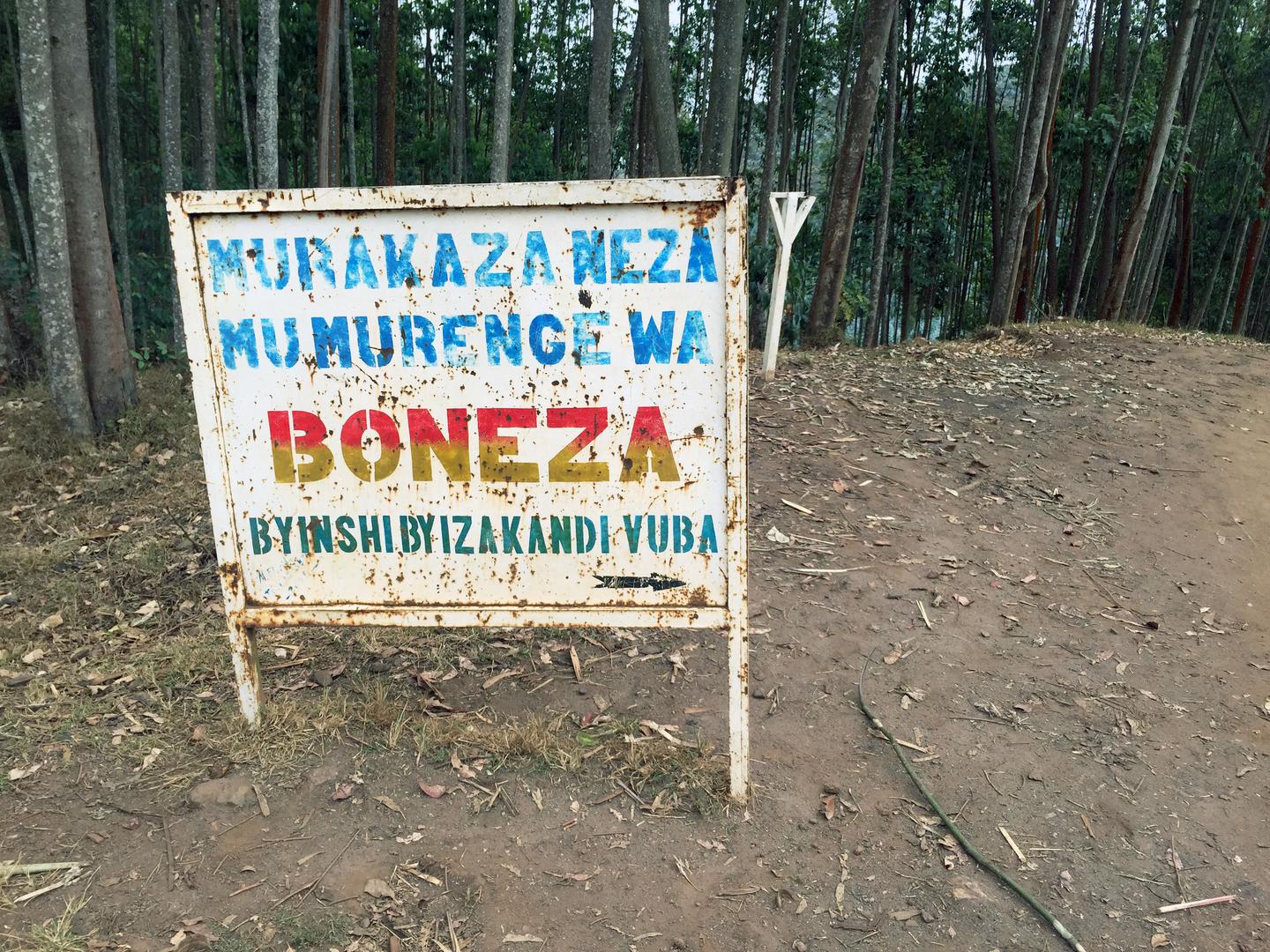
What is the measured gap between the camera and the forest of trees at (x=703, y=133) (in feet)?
24.6

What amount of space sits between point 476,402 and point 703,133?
57.4 feet

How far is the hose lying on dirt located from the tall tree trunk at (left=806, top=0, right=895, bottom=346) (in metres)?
8.95

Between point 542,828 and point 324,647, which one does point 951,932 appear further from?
point 324,647

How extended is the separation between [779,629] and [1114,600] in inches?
77.1

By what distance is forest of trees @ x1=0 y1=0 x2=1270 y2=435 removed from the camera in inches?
295

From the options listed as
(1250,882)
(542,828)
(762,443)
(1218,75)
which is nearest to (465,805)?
(542,828)

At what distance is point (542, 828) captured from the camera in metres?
2.89

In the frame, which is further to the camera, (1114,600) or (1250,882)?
(1114,600)

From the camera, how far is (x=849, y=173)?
11.3 metres

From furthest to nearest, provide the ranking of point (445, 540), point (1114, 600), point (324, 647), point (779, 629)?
point (1114, 600)
point (779, 629)
point (324, 647)
point (445, 540)

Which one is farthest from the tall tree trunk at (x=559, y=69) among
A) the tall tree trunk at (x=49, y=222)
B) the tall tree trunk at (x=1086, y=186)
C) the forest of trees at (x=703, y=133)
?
the tall tree trunk at (x=49, y=222)

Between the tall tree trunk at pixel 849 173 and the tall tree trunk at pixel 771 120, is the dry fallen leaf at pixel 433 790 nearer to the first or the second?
the tall tree trunk at pixel 849 173

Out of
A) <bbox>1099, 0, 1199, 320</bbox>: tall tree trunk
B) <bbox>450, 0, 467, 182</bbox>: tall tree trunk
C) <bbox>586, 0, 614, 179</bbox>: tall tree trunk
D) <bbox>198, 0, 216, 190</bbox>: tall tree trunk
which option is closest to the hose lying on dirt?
<bbox>586, 0, 614, 179</bbox>: tall tree trunk

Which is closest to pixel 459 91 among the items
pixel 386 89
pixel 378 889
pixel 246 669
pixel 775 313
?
pixel 386 89
